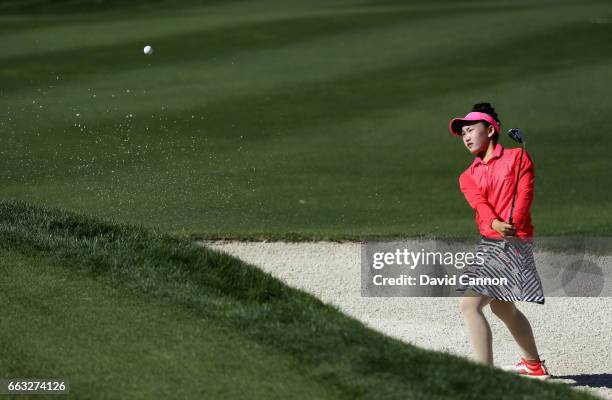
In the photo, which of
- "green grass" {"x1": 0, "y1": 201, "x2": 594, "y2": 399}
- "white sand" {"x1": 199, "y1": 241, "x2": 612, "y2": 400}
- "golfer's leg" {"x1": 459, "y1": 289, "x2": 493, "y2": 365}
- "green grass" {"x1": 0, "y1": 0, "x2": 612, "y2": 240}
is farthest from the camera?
"green grass" {"x1": 0, "y1": 0, "x2": 612, "y2": 240}

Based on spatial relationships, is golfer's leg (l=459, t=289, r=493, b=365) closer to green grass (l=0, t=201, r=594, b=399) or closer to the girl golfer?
the girl golfer

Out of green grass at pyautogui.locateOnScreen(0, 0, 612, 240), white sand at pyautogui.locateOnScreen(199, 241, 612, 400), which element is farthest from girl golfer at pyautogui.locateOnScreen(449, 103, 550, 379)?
green grass at pyautogui.locateOnScreen(0, 0, 612, 240)

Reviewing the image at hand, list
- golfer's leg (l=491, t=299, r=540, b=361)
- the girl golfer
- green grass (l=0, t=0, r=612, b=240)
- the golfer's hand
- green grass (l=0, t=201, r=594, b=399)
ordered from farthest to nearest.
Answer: green grass (l=0, t=0, r=612, b=240), golfer's leg (l=491, t=299, r=540, b=361), the girl golfer, the golfer's hand, green grass (l=0, t=201, r=594, b=399)

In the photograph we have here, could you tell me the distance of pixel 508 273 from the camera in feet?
20.2

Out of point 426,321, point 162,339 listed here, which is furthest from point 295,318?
point 426,321

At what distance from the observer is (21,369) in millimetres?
4832

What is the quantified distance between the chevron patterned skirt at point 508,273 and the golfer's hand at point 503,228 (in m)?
0.10

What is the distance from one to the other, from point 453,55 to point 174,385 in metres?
14.2

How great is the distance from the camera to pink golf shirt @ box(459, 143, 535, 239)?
19.9ft

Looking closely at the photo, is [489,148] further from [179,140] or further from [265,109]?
[265,109]

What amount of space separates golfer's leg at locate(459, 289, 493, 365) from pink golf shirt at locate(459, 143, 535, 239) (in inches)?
15.8

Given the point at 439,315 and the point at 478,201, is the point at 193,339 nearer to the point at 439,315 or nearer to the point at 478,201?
the point at 478,201

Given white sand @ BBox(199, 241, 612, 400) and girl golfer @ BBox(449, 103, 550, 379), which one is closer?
girl golfer @ BBox(449, 103, 550, 379)

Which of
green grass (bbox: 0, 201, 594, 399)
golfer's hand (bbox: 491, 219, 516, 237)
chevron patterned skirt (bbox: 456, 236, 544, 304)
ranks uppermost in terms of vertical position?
golfer's hand (bbox: 491, 219, 516, 237)
